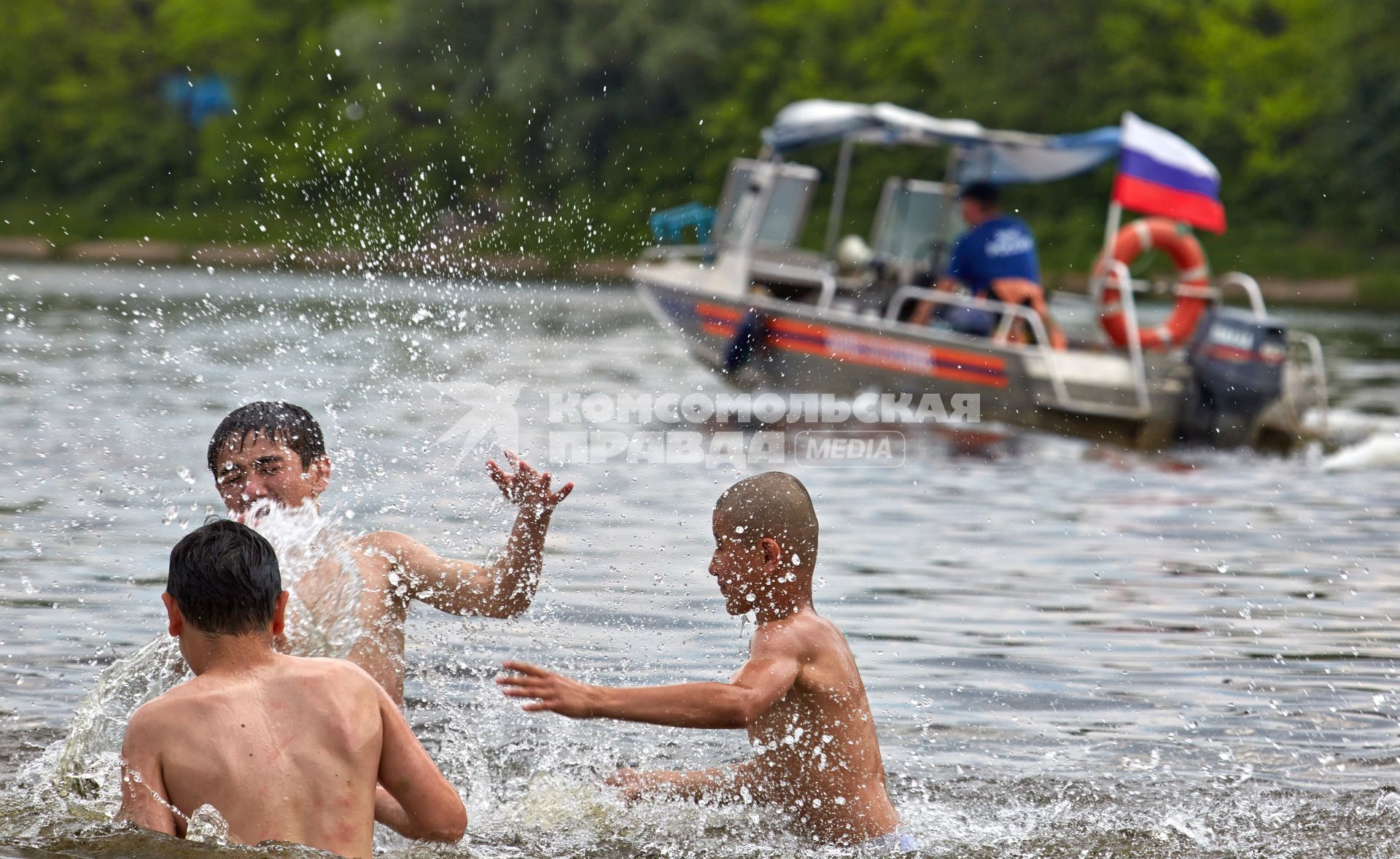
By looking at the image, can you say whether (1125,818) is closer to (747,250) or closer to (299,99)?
(747,250)

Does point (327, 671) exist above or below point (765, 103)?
below

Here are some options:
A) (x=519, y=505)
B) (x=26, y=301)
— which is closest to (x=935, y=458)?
(x=519, y=505)

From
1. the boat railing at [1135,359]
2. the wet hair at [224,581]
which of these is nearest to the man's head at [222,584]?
the wet hair at [224,581]

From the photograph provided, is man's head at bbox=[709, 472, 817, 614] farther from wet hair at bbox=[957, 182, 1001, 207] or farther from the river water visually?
wet hair at bbox=[957, 182, 1001, 207]

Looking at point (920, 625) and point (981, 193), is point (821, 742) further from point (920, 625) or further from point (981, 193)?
point (981, 193)

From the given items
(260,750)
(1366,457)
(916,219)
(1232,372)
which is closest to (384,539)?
(260,750)

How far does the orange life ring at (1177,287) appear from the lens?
17.2 m

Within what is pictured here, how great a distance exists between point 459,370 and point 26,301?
1814 cm

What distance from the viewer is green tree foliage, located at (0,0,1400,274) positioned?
172ft

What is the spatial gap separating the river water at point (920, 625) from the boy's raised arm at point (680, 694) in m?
0.67

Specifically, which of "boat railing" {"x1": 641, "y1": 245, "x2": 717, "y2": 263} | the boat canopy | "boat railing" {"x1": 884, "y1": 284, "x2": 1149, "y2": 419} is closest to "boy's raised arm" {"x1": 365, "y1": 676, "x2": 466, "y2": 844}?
"boat railing" {"x1": 884, "y1": 284, "x2": 1149, "y2": 419}

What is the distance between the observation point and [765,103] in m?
63.5

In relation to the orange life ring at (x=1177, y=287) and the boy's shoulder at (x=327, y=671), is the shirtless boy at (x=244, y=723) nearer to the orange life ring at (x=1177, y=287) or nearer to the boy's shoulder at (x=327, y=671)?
the boy's shoulder at (x=327, y=671)

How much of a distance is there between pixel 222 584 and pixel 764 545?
5.06ft
